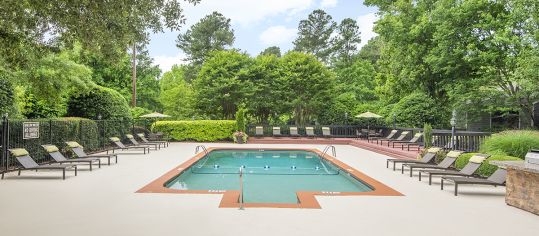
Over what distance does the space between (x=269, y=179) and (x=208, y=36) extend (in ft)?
124

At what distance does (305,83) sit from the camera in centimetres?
3023

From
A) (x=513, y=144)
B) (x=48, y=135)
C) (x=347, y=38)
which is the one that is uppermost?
(x=347, y=38)

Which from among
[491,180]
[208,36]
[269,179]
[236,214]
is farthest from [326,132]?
[208,36]

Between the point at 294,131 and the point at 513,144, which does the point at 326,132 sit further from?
the point at 513,144

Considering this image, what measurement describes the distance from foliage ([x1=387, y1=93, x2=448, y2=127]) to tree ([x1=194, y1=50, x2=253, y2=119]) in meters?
11.6

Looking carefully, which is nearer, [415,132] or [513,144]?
[513,144]

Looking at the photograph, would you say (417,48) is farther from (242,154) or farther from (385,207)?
(385,207)

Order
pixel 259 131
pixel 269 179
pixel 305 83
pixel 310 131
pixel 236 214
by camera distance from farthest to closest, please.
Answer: pixel 305 83 → pixel 310 131 → pixel 259 131 → pixel 269 179 → pixel 236 214

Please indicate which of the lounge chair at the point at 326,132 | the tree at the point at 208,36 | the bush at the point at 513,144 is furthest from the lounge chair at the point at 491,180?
the tree at the point at 208,36

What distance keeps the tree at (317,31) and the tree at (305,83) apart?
624 inches

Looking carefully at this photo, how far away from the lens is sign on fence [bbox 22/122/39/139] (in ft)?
37.3

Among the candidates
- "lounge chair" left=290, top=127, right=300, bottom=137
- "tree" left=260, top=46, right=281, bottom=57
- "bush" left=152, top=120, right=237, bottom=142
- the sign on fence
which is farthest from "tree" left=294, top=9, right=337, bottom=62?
the sign on fence

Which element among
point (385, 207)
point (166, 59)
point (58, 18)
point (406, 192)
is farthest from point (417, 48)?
point (166, 59)

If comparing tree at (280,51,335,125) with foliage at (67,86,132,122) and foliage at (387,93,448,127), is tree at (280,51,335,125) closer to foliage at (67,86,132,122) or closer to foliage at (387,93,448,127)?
foliage at (387,93,448,127)
